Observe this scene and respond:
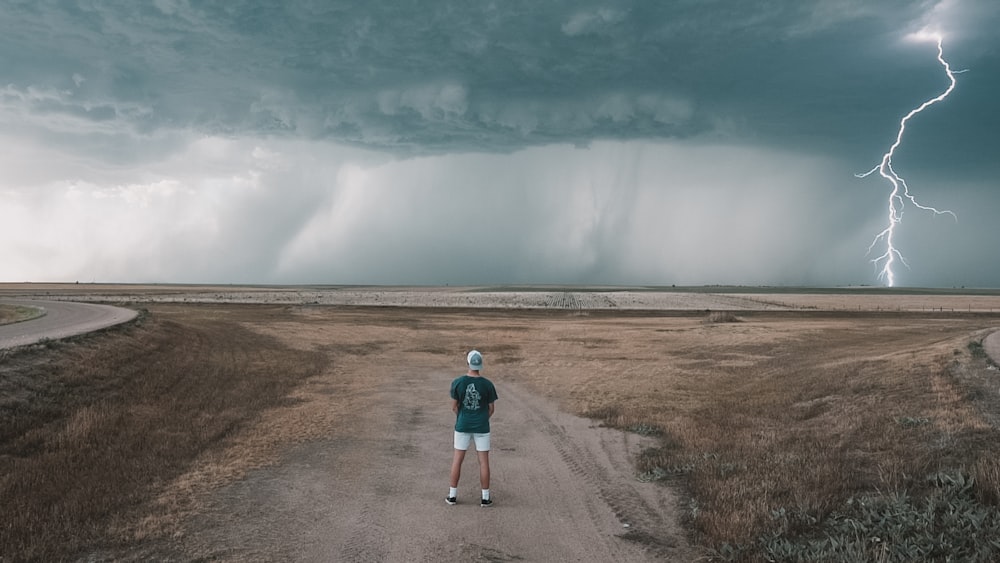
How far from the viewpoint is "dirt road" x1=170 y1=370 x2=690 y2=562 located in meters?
8.41

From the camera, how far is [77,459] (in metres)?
12.5

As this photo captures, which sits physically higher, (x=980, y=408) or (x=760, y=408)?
(x=980, y=408)

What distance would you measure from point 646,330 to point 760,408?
34.5m

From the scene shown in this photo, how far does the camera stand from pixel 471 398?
10367 millimetres

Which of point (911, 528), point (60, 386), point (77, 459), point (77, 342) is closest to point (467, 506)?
point (911, 528)

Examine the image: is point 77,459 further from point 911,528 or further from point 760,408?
point 760,408

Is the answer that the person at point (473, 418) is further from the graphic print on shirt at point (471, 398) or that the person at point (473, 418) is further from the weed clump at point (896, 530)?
the weed clump at point (896, 530)

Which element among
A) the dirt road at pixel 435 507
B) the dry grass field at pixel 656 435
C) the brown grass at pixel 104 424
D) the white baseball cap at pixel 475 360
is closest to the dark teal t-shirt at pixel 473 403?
the white baseball cap at pixel 475 360

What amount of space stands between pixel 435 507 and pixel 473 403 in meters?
1.78

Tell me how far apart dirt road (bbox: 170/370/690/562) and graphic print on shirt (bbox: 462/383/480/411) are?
1627mm

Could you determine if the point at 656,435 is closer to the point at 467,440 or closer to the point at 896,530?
the point at 467,440

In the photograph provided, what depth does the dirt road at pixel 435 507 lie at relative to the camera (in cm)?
841

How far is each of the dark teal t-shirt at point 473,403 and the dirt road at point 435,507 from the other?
1.29 metres

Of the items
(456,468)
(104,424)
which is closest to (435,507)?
(456,468)
